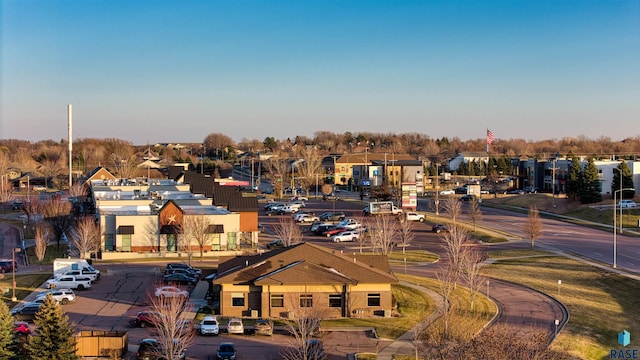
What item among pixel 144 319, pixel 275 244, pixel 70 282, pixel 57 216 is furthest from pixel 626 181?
pixel 144 319

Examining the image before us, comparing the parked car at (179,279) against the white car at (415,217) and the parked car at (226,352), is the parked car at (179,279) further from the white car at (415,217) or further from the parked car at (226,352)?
the white car at (415,217)

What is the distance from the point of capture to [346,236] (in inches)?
2539

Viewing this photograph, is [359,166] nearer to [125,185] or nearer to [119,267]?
[125,185]

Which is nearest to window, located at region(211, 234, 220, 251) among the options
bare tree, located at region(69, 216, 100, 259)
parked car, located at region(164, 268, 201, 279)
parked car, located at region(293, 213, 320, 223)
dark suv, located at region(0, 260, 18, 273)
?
bare tree, located at region(69, 216, 100, 259)

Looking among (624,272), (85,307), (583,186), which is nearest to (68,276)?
(85,307)

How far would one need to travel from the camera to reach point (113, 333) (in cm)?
2928

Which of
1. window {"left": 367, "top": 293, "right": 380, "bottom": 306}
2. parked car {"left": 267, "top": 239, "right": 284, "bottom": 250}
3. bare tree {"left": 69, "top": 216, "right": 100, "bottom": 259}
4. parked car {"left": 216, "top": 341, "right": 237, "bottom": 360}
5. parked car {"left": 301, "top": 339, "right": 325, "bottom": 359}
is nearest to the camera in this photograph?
parked car {"left": 301, "top": 339, "right": 325, "bottom": 359}

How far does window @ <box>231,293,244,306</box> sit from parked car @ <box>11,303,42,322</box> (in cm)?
1032

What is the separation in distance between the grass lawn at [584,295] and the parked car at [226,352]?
1531 centimetres

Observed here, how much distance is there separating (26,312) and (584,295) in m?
34.2

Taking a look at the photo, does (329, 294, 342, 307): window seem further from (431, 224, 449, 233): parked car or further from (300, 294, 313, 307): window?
(431, 224, 449, 233): parked car

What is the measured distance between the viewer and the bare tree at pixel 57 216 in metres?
61.9

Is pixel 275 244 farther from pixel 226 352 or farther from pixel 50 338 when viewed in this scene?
pixel 50 338

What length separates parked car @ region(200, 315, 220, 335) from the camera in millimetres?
32062
